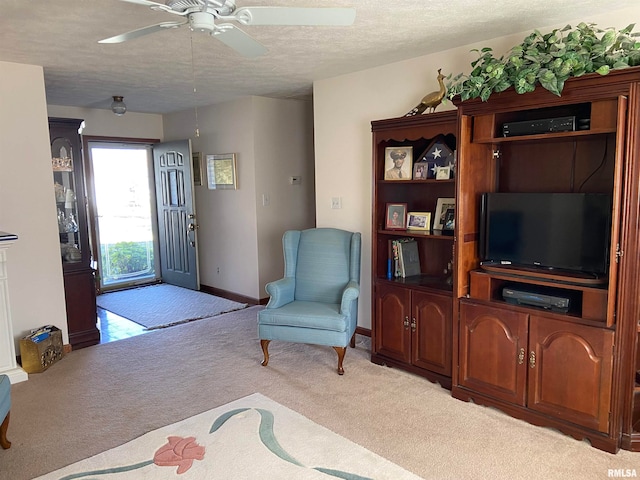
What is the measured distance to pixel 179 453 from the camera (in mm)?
2488

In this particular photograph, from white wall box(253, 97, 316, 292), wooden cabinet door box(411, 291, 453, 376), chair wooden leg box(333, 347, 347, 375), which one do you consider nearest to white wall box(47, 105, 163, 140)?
white wall box(253, 97, 316, 292)

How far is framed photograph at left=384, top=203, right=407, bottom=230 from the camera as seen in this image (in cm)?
360

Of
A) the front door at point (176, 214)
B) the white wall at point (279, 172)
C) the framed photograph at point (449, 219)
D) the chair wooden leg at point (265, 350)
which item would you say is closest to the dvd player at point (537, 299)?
the framed photograph at point (449, 219)

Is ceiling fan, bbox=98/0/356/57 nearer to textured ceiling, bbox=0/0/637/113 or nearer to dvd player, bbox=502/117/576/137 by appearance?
textured ceiling, bbox=0/0/637/113

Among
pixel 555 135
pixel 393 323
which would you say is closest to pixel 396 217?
pixel 393 323

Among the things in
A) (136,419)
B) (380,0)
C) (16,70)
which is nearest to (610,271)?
(380,0)

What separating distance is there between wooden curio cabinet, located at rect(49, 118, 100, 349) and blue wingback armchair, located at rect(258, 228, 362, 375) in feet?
6.07

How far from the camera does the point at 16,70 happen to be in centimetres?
362

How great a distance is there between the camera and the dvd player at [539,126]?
2529mm

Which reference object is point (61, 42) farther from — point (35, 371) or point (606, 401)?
point (606, 401)

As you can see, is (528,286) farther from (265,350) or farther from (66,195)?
(66,195)

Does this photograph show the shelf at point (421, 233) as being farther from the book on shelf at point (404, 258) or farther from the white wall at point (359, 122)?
the white wall at point (359, 122)
